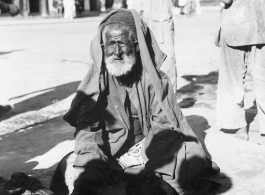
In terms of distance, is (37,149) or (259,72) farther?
(37,149)

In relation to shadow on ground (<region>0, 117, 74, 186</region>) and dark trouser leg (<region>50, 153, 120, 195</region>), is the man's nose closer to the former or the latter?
dark trouser leg (<region>50, 153, 120, 195</region>)

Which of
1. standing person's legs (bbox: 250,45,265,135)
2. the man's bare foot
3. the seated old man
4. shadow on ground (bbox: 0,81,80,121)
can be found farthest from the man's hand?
the man's bare foot

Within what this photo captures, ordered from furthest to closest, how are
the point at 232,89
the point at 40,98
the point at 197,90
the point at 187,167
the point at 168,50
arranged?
the point at 197,90
the point at 40,98
the point at 168,50
the point at 232,89
the point at 187,167

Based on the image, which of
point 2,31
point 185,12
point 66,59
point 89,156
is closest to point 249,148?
point 89,156

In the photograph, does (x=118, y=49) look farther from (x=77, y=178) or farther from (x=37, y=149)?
(x=37, y=149)

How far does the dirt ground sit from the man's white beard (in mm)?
1072

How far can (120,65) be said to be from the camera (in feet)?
11.9

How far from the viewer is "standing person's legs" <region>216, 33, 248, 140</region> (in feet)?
A: 16.8

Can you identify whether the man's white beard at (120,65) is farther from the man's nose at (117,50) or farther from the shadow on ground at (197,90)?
the shadow on ground at (197,90)

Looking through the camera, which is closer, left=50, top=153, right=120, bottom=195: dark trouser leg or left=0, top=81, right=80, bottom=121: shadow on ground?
left=50, top=153, right=120, bottom=195: dark trouser leg

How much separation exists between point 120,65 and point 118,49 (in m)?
0.13

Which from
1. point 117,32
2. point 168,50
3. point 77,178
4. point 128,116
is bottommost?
point 77,178

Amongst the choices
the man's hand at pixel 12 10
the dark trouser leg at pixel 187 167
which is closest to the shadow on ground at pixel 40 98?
the man's hand at pixel 12 10

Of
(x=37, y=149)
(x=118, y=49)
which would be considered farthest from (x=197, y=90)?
(x=118, y=49)
